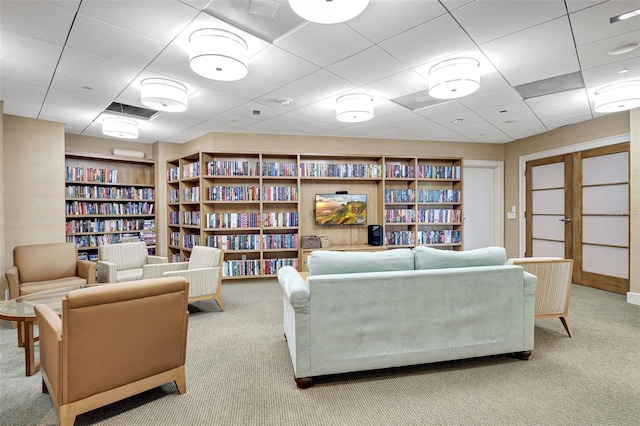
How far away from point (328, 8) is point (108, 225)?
562 centimetres

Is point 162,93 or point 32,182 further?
point 32,182

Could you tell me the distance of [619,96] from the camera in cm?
342

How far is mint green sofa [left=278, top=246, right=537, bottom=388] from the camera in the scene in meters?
2.13

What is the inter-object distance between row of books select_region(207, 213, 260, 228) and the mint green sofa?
299cm

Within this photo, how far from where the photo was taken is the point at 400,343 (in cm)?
224

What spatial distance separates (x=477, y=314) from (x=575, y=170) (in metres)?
4.23

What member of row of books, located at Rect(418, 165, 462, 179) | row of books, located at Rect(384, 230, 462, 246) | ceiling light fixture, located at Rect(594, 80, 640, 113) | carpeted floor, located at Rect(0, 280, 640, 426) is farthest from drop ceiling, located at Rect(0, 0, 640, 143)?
carpeted floor, located at Rect(0, 280, 640, 426)

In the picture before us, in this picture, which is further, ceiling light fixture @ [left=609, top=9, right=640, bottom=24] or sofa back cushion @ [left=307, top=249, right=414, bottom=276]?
sofa back cushion @ [left=307, top=249, right=414, bottom=276]

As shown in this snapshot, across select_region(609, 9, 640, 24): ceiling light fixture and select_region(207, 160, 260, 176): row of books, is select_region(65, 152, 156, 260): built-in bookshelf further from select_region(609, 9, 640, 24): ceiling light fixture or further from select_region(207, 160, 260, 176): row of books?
select_region(609, 9, 640, 24): ceiling light fixture

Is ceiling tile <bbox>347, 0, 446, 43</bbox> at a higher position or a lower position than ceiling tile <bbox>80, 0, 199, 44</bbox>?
higher

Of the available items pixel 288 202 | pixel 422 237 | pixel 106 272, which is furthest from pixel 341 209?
pixel 106 272

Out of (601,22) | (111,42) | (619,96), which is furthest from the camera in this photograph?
(619,96)

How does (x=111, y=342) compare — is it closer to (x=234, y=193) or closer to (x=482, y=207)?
(x=234, y=193)

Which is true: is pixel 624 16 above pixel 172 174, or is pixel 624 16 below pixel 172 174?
above
